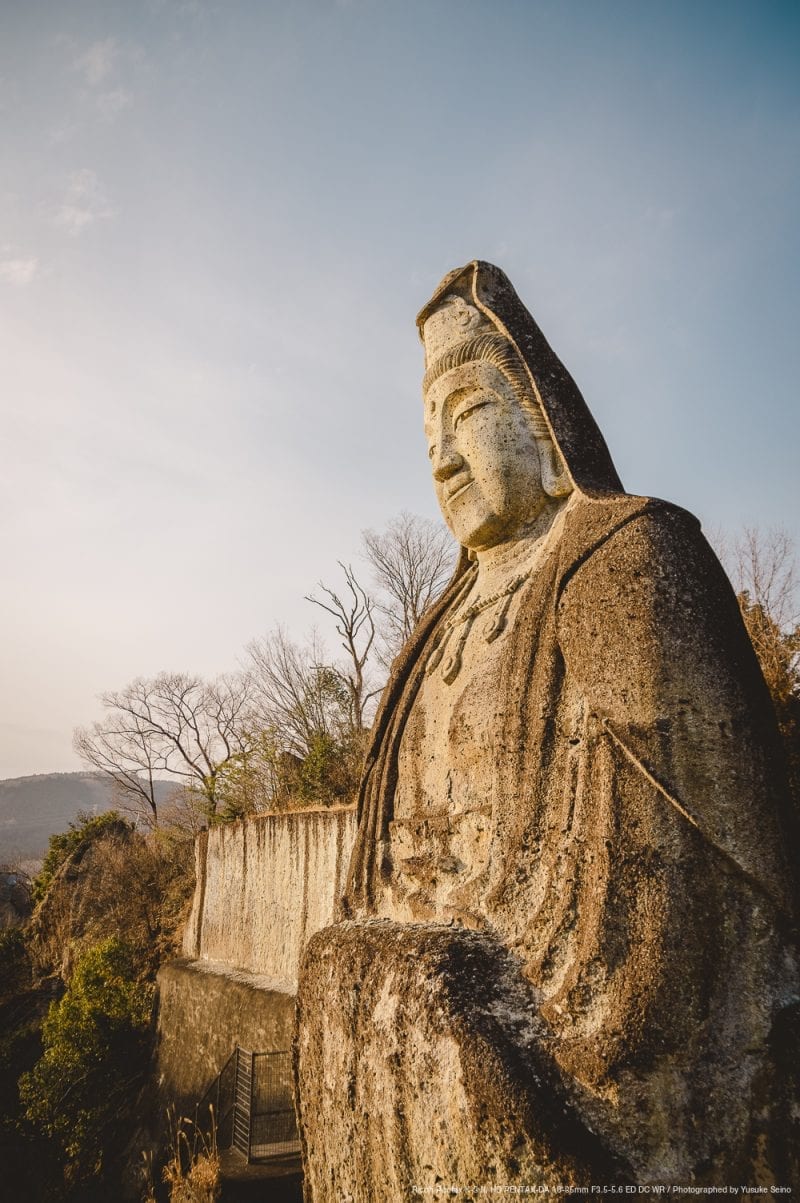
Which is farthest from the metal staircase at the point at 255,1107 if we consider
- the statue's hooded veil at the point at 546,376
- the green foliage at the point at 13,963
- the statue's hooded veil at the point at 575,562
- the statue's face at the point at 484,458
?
the green foliage at the point at 13,963

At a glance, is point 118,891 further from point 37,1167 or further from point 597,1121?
point 597,1121

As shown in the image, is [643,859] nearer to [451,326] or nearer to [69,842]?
[451,326]

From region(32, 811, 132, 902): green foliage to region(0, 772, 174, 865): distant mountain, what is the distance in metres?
67.8

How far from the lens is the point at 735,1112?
129cm

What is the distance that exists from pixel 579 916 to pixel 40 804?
114611mm

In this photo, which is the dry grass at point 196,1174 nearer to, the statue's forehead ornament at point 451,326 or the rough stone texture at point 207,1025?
the rough stone texture at point 207,1025

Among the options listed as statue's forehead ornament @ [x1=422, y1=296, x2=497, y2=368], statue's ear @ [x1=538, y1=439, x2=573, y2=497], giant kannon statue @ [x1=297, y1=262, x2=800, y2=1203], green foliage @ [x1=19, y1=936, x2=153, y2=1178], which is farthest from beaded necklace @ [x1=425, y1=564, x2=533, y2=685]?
green foliage @ [x1=19, y1=936, x2=153, y2=1178]

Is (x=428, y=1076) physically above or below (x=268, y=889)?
below

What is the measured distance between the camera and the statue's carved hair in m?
2.47

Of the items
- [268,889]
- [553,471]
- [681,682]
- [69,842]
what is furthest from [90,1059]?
[681,682]

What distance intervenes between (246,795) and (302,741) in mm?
2768

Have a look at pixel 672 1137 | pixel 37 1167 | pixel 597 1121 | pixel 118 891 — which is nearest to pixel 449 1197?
pixel 597 1121

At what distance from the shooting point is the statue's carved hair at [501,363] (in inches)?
97.1

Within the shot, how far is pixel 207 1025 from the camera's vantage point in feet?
30.6
